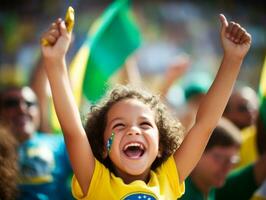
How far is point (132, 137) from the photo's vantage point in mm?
2723

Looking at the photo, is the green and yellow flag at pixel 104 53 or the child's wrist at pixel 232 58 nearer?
the child's wrist at pixel 232 58

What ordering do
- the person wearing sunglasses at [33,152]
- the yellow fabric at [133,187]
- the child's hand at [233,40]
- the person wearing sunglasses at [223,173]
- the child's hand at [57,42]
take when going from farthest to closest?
the person wearing sunglasses at [33,152] → the person wearing sunglasses at [223,173] → the child's hand at [233,40] → the yellow fabric at [133,187] → the child's hand at [57,42]

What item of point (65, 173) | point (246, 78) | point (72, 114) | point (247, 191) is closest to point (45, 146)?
point (65, 173)

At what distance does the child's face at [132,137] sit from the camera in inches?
107

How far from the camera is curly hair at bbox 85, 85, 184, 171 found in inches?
116

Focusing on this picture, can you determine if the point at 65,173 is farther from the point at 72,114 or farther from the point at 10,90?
the point at 72,114

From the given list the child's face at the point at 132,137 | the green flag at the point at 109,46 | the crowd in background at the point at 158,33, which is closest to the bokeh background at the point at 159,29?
the crowd in background at the point at 158,33

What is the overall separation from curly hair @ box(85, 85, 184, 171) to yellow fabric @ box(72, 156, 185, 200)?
0.10m

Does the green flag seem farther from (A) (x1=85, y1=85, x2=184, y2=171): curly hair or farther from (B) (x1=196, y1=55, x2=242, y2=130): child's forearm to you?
(B) (x1=196, y1=55, x2=242, y2=130): child's forearm

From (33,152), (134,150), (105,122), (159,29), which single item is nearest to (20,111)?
(33,152)

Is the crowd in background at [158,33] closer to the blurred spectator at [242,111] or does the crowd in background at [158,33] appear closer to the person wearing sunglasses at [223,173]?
the blurred spectator at [242,111]

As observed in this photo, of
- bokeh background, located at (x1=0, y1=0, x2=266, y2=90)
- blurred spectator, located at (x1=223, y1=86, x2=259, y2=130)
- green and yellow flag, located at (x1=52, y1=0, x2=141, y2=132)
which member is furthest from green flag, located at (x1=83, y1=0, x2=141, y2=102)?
bokeh background, located at (x1=0, y1=0, x2=266, y2=90)

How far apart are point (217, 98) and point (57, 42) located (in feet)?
2.29

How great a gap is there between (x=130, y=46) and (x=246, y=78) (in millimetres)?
→ 9967
